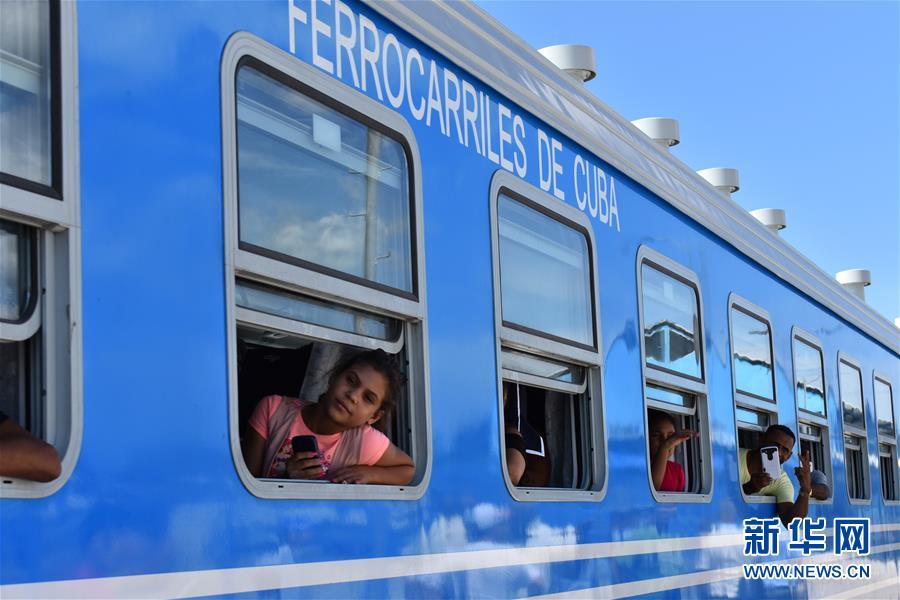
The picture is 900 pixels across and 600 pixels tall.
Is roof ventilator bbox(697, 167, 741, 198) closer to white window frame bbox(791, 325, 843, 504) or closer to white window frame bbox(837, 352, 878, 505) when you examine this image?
white window frame bbox(791, 325, 843, 504)

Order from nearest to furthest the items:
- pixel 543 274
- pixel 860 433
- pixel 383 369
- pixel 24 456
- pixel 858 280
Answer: pixel 24 456
pixel 383 369
pixel 543 274
pixel 860 433
pixel 858 280

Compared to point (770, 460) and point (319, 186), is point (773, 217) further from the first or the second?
point (319, 186)

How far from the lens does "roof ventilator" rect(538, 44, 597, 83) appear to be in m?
5.40

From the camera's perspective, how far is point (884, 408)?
378 inches

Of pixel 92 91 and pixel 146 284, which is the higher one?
pixel 92 91

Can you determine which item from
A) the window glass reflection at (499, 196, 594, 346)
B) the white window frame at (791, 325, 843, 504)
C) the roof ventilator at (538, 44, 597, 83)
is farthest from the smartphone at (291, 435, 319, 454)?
the white window frame at (791, 325, 843, 504)

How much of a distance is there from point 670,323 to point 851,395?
3729mm

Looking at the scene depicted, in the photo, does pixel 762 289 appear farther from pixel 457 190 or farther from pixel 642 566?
pixel 457 190

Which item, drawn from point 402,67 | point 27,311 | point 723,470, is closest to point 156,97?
point 27,311

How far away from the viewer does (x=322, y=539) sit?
281 centimetres

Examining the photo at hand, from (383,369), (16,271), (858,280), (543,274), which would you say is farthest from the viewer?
(858,280)

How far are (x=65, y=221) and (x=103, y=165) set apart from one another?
159 mm

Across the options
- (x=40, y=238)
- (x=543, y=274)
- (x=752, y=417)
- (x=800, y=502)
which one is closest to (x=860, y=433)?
(x=800, y=502)

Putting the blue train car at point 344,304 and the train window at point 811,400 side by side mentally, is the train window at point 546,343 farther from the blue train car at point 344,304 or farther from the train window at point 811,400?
the train window at point 811,400
